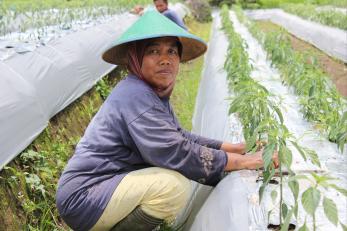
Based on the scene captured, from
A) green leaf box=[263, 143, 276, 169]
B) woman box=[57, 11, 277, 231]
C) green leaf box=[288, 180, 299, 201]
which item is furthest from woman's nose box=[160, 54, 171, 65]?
green leaf box=[288, 180, 299, 201]

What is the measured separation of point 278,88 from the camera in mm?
3600

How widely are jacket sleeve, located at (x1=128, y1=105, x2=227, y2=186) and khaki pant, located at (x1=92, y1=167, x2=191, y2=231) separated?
0.17 ft

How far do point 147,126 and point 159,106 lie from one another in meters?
0.13

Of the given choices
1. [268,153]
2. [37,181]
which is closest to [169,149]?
[268,153]

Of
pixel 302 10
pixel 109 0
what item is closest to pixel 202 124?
pixel 109 0

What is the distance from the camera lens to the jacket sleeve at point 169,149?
1.85 meters

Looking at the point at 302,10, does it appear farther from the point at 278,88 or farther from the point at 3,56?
the point at 3,56

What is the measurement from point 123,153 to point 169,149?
0.81 feet

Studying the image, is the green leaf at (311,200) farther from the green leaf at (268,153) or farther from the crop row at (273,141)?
the green leaf at (268,153)

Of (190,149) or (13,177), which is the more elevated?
(190,149)

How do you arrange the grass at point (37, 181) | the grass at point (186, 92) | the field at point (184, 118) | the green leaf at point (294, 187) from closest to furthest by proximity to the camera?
1. the green leaf at point (294, 187)
2. the field at point (184, 118)
3. the grass at point (37, 181)
4. the grass at point (186, 92)

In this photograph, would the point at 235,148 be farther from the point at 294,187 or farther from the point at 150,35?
the point at 294,187

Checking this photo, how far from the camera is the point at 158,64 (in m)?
2.00

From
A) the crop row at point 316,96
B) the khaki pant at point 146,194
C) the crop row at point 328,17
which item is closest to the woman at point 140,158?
the khaki pant at point 146,194
